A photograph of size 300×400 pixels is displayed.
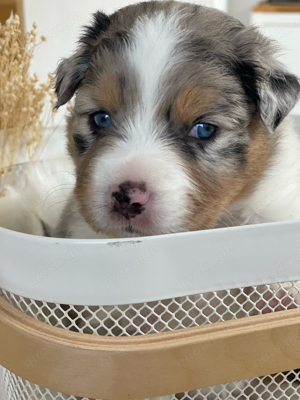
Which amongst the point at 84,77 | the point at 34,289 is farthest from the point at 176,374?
the point at 84,77

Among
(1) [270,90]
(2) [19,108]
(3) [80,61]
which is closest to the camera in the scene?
(1) [270,90]

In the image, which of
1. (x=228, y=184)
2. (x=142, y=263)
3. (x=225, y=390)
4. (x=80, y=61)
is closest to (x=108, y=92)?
(x=80, y=61)

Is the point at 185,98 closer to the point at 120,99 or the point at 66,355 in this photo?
the point at 120,99

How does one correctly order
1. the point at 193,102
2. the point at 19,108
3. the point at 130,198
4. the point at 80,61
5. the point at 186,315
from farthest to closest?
the point at 19,108 < the point at 80,61 < the point at 193,102 < the point at 130,198 < the point at 186,315

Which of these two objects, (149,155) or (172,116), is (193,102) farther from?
(149,155)

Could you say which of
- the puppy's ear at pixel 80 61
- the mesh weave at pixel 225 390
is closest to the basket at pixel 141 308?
the mesh weave at pixel 225 390

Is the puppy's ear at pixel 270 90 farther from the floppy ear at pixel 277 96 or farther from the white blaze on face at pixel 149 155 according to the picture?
the white blaze on face at pixel 149 155

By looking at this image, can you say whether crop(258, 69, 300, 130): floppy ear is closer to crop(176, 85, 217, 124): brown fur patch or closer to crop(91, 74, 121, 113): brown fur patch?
crop(176, 85, 217, 124): brown fur patch
